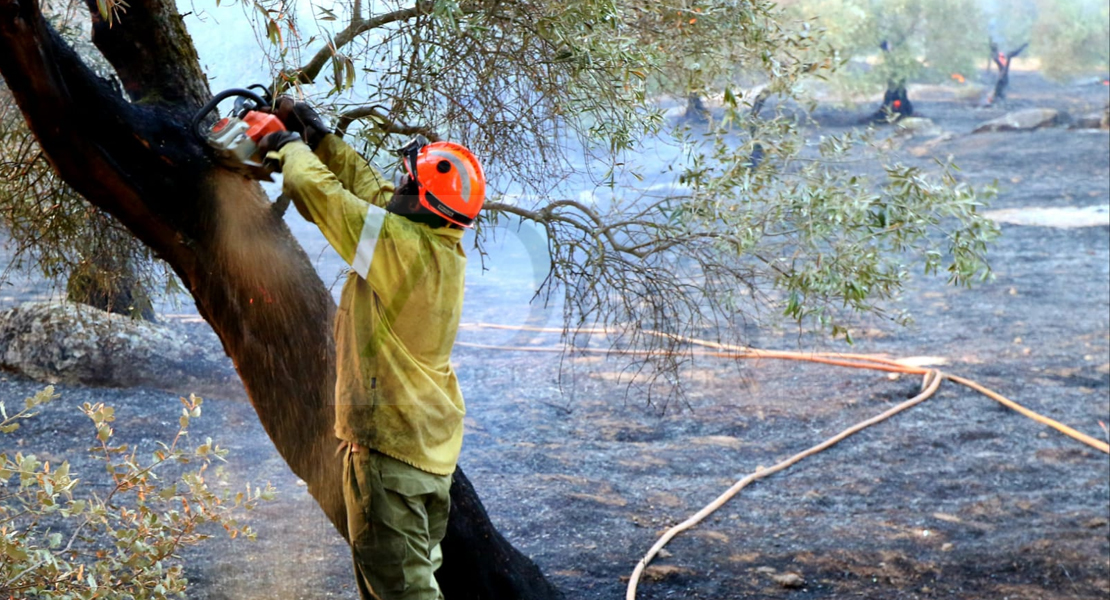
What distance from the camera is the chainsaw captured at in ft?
9.21

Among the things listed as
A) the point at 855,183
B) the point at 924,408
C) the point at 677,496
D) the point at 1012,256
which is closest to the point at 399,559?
the point at 855,183

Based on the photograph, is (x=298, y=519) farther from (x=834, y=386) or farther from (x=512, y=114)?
(x=834, y=386)

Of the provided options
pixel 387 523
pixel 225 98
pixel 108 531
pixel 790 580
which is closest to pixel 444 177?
pixel 225 98

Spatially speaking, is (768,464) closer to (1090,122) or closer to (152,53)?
(152,53)

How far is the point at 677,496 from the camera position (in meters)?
6.67

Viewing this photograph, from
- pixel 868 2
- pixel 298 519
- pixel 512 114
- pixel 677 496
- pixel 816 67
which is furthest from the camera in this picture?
pixel 868 2

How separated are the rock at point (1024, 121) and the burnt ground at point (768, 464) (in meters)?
12.8

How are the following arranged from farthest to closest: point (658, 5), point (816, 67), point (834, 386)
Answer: point (834, 386) < point (816, 67) < point (658, 5)

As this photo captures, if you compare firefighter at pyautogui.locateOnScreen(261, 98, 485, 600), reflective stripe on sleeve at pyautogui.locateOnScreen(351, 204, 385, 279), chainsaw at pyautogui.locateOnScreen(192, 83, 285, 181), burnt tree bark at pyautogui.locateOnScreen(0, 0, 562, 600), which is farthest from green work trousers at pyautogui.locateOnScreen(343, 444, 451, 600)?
chainsaw at pyautogui.locateOnScreen(192, 83, 285, 181)

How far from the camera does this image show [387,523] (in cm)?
301

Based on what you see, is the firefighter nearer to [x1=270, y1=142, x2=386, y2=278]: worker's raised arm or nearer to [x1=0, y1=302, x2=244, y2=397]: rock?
[x1=270, y1=142, x2=386, y2=278]: worker's raised arm

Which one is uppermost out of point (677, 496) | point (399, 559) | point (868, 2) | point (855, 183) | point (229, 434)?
point (868, 2)

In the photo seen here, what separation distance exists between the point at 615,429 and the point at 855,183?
386 centimetres

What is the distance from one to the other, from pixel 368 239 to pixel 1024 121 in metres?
24.0
